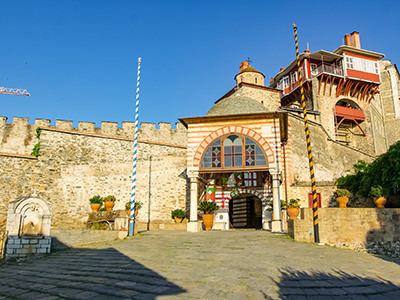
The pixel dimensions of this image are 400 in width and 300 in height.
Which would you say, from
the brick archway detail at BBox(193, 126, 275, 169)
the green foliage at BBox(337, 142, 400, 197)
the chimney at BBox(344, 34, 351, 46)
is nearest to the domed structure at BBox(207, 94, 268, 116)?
the brick archway detail at BBox(193, 126, 275, 169)

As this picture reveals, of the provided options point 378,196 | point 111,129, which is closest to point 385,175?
point 378,196

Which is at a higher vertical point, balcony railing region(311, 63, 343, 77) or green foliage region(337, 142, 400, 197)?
balcony railing region(311, 63, 343, 77)

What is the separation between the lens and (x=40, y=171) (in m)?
Answer: 20.3

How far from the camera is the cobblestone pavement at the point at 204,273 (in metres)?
5.72

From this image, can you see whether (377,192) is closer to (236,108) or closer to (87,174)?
(236,108)

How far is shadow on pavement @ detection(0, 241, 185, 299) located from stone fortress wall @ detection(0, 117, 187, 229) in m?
10.4

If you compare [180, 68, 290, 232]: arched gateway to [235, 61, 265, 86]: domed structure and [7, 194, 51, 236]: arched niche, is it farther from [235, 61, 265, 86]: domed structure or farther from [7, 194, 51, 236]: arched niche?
[235, 61, 265, 86]: domed structure

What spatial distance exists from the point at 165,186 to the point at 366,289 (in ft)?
55.2

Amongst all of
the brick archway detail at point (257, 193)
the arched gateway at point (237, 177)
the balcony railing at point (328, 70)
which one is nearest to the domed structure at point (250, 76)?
the balcony railing at point (328, 70)

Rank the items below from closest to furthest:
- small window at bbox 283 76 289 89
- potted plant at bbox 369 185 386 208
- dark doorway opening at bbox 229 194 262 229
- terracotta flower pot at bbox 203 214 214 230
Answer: potted plant at bbox 369 185 386 208
terracotta flower pot at bbox 203 214 214 230
dark doorway opening at bbox 229 194 262 229
small window at bbox 283 76 289 89

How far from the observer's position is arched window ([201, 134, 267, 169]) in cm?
1612

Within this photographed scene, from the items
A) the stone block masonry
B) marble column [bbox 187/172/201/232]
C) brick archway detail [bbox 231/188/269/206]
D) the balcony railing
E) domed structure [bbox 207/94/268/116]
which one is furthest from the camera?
the balcony railing

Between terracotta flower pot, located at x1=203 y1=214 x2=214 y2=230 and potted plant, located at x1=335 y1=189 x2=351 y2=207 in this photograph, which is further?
terracotta flower pot, located at x1=203 y1=214 x2=214 y2=230

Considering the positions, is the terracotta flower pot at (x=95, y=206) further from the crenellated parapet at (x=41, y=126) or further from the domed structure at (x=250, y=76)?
the domed structure at (x=250, y=76)
